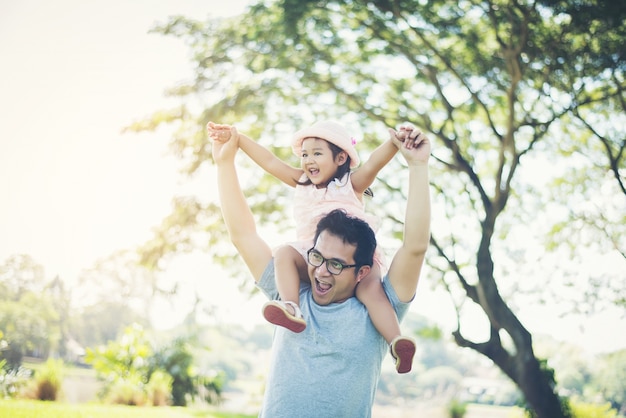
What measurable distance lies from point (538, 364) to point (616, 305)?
7.06 feet

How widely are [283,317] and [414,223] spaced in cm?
45

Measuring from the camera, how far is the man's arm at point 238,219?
2039mm

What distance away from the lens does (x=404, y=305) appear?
1962 mm

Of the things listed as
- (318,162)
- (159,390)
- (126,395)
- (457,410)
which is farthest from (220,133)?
(457,410)

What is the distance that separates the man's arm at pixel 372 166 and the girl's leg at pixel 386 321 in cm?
49

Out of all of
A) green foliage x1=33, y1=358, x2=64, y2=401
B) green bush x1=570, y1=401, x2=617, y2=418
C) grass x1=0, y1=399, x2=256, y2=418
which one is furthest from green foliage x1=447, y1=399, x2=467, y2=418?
green foliage x1=33, y1=358, x2=64, y2=401

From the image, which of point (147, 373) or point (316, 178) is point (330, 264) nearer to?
point (316, 178)

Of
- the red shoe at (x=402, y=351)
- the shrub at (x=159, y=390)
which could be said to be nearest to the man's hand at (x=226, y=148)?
the red shoe at (x=402, y=351)

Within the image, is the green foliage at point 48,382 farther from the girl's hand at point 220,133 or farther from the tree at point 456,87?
the girl's hand at point 220,133

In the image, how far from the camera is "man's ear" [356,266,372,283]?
203 centimetres

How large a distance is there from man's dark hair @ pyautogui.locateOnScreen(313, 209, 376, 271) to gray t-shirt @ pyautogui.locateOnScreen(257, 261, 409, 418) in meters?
0.14

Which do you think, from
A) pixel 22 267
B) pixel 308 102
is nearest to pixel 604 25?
pixel 308 102

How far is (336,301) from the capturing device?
202cm

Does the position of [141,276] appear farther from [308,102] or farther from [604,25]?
[604,25]
